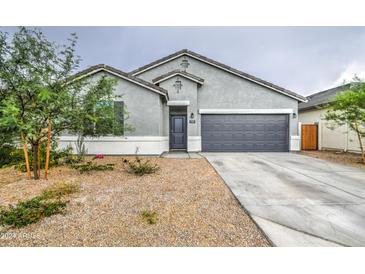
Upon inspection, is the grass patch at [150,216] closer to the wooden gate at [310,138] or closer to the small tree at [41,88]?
the small tree at [41,88]

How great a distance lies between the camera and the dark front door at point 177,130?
38.4 ft

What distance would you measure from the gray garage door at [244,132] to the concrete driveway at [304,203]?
513cm

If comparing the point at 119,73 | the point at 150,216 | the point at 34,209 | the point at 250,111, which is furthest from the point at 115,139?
the point at 250,111

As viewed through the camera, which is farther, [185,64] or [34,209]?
[185,64]

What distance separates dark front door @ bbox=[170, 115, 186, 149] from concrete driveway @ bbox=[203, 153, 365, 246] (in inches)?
224

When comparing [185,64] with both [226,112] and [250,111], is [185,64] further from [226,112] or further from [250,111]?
[250,111]

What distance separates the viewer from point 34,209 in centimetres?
329

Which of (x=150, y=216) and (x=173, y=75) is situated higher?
(x=173, y=75)

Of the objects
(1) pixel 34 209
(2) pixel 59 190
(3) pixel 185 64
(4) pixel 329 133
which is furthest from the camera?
(4) pixel 329 133

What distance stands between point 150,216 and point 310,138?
47.1ft

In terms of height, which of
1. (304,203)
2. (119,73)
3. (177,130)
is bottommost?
(304,203)

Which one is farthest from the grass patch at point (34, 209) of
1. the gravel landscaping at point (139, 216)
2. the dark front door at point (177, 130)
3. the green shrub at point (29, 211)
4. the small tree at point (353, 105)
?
the small tree at point (353, 105)

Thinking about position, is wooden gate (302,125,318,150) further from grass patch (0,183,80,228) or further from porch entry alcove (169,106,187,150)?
grass patch (0,183,80,228)
